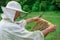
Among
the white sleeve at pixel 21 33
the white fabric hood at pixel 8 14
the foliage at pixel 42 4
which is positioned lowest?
the foliage at pixel 42 4

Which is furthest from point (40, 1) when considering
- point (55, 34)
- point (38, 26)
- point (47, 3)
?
point (38, 26)

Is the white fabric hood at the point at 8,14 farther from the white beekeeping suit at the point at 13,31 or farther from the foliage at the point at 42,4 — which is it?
the foliage at the point at 42,4

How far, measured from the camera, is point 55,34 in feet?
37.6

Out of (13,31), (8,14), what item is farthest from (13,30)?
(8,14)

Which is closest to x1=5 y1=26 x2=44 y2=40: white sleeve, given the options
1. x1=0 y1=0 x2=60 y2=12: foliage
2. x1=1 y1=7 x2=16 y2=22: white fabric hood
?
A: x1=1 y1=7 x2=16 y2=22: white fabric hood

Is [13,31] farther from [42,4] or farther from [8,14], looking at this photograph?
[42,4]

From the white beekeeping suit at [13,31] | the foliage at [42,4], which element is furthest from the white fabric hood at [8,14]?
Result: the foliage at [42,4]

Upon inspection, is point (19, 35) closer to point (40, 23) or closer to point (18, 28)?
point (18, 28)

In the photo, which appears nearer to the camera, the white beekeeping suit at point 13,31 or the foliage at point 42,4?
the white beekeeping suit at point 13,31

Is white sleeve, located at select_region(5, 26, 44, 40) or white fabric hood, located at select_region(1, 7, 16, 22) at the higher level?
white fabric hood, located at select_region(1, 7, 16, 22)

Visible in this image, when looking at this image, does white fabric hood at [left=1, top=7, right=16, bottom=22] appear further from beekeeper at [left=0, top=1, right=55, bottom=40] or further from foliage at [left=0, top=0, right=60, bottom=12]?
foliage at [left=0, top=0, right=60, bottom=12]

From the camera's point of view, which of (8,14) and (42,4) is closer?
(8,14)

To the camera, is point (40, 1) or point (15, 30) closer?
point (15, 30)

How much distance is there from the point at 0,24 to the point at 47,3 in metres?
19.7
